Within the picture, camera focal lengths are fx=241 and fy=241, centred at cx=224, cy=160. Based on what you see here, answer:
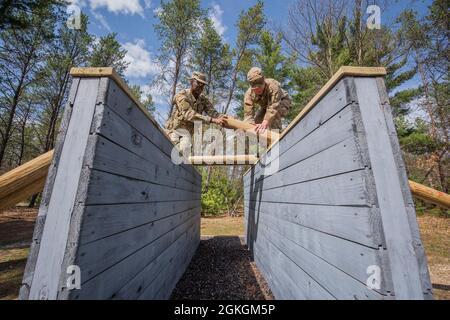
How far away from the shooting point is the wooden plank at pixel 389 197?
38.6 inches

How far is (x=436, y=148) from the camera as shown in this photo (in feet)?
36.3

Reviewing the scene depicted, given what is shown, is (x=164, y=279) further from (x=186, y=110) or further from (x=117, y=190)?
(x=186, y=110)

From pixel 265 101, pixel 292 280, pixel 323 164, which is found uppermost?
pixel 265 101

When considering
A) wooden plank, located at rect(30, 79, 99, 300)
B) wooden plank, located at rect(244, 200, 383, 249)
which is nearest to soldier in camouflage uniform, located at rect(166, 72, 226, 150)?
wooden plank, located at rect(244, 200, 383, 249)

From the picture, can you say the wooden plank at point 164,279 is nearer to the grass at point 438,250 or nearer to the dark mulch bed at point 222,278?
the dark mulch bed at point 222,278

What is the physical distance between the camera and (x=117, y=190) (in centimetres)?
135

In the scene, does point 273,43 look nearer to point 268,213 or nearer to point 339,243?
point 268,213

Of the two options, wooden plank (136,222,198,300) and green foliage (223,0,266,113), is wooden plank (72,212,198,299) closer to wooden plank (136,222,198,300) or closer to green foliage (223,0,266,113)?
wooden plank (136,222,198,300)

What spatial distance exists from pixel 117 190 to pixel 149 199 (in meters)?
0.60

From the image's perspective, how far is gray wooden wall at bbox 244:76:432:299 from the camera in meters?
1.00

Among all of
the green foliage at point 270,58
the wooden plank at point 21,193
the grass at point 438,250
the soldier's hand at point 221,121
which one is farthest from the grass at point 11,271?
the green foliage at point 270,58

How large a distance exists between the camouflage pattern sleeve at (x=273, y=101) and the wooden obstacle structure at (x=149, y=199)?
68.5 inches

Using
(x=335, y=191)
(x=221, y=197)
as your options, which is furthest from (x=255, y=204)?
(x=221, y=197)

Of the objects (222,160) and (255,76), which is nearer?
(255,76)
